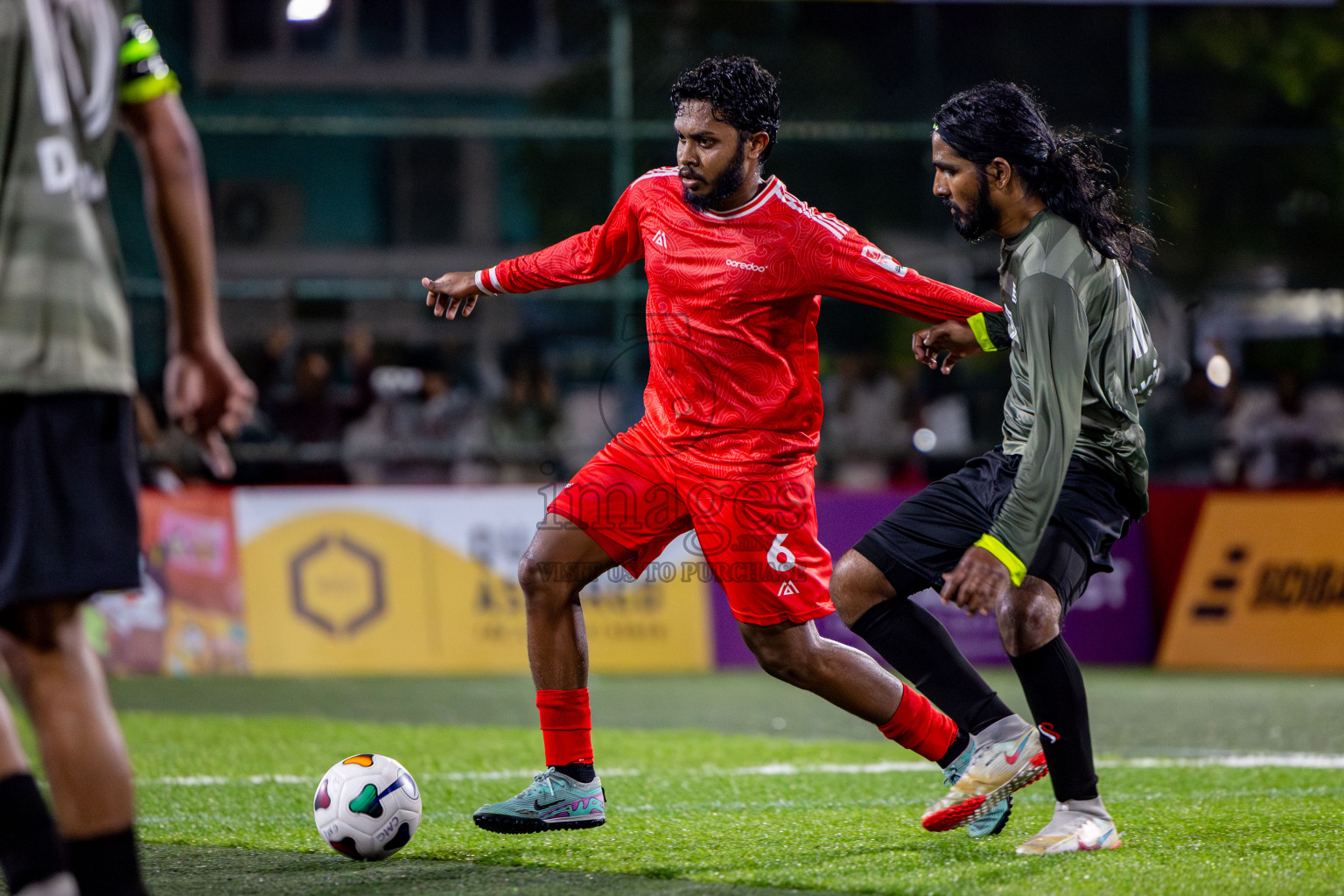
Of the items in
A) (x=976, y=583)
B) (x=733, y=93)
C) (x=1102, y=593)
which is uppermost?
(x=733, y=93)

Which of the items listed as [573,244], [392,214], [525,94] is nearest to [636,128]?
[525,94]

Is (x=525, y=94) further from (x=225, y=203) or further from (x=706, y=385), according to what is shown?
(x=706, y=385)

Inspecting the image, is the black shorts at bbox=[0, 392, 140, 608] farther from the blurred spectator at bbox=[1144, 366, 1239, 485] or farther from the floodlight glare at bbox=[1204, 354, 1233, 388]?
the floodlight glare at bbox=[1204, 354, 1233, 388]

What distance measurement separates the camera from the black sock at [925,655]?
14.9ft

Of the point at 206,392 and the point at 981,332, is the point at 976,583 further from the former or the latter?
the point at 206,392

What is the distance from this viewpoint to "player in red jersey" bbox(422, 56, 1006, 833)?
473cm

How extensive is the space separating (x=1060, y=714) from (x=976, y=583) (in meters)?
0.71

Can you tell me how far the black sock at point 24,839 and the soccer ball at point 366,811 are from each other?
148 centimetres

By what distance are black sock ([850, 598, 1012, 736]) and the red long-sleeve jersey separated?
0.56 m

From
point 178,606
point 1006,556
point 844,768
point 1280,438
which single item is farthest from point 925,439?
point 1006,556

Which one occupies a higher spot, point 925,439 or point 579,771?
point 925,439

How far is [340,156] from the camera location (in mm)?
12922

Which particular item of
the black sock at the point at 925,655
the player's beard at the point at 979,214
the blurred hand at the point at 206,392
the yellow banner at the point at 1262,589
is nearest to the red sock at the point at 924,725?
the black sock at the point at 925,655

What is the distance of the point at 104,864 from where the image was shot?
282cm
